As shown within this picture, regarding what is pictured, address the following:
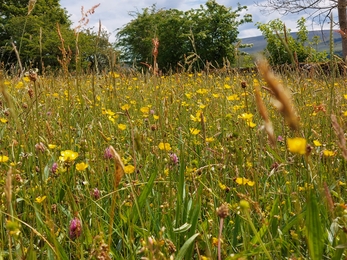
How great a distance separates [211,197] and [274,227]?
183 millimetres

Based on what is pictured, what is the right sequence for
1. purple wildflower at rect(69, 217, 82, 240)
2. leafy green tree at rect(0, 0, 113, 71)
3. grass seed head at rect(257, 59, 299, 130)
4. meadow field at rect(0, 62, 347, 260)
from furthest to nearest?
leafy green tree at rect(0, 0, 113, 71) < purple wildflower at rect(69, 217, 82, 240) < meadow field at rect(0, 62, 347, 260) < grass seed head at rect(257, 59, 299, 130)

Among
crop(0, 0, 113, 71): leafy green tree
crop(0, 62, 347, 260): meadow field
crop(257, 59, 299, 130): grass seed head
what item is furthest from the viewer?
crop(0, 0, 113, 71): leafy green tree

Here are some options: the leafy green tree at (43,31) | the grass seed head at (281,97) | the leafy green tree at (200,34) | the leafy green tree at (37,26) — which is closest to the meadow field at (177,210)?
the grass seed head at (281,97)

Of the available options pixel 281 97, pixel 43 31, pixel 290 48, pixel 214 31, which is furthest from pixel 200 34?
pixel 281 97

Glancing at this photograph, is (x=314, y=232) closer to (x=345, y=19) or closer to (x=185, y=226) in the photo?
(x=185, y=226)

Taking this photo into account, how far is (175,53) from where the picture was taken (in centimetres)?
1730

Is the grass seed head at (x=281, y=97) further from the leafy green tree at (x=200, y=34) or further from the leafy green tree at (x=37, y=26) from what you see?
the leafy green tree at (x=37, y=26)

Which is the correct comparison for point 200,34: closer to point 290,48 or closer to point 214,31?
point 214,31

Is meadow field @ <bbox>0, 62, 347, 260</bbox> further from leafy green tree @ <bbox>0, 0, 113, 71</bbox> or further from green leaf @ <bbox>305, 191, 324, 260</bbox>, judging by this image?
leafy green tree @ <bbox>0, 0, 113, 71</bbox>

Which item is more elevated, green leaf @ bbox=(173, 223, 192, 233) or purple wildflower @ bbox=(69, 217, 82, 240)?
purple wildflower @ bbox=(69, 217, 82, 240)

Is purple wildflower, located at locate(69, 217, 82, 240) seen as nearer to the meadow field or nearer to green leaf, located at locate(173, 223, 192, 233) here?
the meadow field

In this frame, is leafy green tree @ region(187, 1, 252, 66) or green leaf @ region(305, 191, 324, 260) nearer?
green leaf @ region(305, 191, 324, 260)

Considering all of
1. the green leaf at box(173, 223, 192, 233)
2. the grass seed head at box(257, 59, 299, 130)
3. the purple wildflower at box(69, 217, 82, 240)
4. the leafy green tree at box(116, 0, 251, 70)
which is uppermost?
the leafy green tree at box(116, 0, 251, 70)

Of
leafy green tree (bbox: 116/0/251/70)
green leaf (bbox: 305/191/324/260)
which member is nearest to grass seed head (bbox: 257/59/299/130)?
green leaf (bbox: 305/191/324/260)
